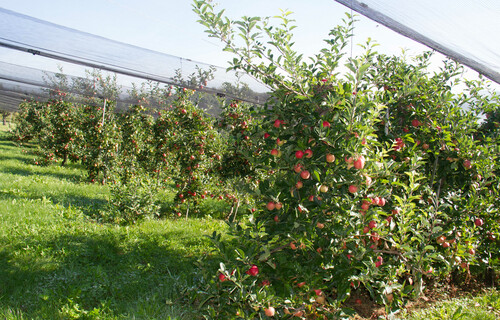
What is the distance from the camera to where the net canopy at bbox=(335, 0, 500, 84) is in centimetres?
259

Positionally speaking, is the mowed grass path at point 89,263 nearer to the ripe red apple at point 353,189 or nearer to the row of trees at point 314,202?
the row of trees at point 314,202

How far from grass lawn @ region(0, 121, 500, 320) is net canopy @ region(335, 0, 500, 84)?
240cm

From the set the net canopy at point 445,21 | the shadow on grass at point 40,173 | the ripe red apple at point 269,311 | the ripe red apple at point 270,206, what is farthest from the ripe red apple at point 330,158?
the shadow on grass at point 40,173

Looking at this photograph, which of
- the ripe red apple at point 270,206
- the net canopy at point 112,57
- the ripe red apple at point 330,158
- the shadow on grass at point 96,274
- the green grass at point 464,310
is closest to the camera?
the ripe red apple at point 330,158

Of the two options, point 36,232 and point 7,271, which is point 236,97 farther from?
point 7,271

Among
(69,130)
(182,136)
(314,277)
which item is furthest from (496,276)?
(69,130)

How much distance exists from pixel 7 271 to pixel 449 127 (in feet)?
15.0

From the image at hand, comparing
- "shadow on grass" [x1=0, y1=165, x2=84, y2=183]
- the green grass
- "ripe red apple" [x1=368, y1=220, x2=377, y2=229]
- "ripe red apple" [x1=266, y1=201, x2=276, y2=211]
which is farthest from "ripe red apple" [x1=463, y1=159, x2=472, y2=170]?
"shadow on grass" [x1=0, y1=165, x2=84, y2=183]

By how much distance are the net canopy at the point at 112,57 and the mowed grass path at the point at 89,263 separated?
2409 millimetres

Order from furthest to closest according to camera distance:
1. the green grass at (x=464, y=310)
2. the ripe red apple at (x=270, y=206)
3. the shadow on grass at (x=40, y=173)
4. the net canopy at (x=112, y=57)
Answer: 1. the shadow on grass at (x=40, y=173)
2. the net canopy at (x=112, y=57)
3. the green grass at (x=464, y=310)
4. the ripe red apple at (x=270, y=206)

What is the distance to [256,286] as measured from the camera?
2.31m

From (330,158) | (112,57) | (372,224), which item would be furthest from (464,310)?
(112,57)

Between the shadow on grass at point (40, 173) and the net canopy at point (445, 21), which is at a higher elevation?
the net canopy at point (445, 21)

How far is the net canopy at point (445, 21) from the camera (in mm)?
2588
